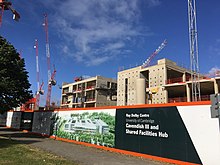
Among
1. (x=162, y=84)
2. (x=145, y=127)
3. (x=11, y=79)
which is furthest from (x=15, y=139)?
(x=162, y=84)

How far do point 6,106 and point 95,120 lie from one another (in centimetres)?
904

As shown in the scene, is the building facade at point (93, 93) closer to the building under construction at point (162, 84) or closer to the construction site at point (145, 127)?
the building under construction at point (162, 84)

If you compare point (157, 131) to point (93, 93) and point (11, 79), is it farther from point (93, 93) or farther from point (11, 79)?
point (93, 93)

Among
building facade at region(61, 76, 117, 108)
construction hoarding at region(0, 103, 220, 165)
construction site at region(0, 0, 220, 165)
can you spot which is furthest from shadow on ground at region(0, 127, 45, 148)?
building facade at region(61, 76, 117, 108)

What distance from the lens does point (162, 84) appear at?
1641 inches

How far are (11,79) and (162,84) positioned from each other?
29940 mm

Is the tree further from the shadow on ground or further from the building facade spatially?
the building facade

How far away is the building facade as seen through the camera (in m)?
66.8

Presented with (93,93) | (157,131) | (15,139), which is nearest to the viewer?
(157,131)

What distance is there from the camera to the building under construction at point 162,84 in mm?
36156

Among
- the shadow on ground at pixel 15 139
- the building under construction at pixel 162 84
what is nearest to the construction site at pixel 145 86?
the building under construction at pixel 162 84

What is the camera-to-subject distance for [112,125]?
15016 mm

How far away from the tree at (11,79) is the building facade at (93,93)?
147 ft

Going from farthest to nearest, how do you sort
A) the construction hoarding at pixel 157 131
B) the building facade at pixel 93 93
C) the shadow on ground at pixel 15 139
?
1. the building facade at pixel 93 93
2. the shadow on ground at pixel 15 139
3. the construction hoarding at pixel 157 131
